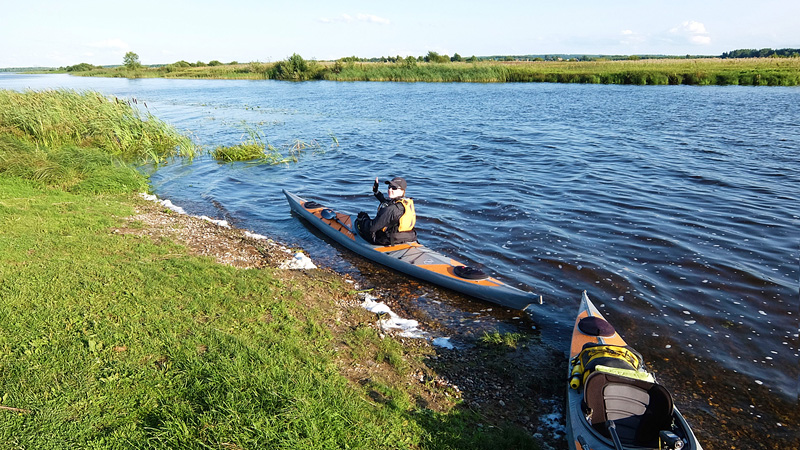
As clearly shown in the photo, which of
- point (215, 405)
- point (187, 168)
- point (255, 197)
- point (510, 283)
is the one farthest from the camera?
point (187, 168)

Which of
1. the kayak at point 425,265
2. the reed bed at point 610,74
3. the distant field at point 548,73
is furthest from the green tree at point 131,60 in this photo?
the kayak at point 425,265

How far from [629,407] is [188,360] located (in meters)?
4.28

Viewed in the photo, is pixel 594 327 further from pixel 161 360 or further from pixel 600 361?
pixel 161 360

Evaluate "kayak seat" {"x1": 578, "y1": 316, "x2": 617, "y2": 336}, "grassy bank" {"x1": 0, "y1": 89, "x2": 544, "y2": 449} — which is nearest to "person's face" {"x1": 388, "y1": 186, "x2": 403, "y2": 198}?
"grassy bank" {"x1": 0, "y1": 89, "x2": 544, "y2": 449}

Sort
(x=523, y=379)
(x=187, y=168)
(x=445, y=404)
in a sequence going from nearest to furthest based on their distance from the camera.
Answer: (x=445, y=404), (x=523, y=379), (x=187, y=168)

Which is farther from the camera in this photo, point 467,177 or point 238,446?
point 467,177

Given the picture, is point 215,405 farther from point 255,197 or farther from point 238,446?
point 255,197

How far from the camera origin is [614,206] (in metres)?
12.1

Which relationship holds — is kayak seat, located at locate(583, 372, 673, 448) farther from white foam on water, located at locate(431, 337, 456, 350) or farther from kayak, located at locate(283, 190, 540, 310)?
kayak, located at locate(283, 190, 540, 310)

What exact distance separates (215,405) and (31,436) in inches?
50.8

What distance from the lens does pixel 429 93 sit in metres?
40.7

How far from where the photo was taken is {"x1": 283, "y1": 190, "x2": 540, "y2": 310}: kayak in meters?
7.37

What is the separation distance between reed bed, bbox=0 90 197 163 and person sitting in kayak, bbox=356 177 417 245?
1128 centimetres

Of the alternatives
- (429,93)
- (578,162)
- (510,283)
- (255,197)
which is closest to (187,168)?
(255,197)
